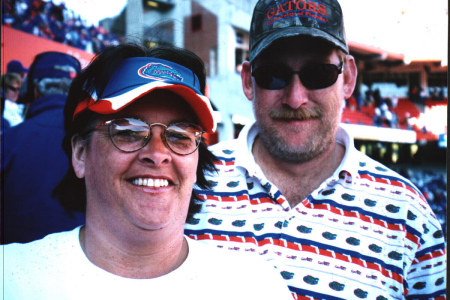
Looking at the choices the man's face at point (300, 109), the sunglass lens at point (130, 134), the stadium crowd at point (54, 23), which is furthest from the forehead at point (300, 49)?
the stadium crowd at point (54, 23)

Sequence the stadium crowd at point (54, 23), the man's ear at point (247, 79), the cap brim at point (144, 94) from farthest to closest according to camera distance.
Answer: the stadium crowd at point (54, 23)
the man's ear at point (247, 79)
the cap brim at point (144, 94)

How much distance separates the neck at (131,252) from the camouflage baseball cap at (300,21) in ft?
3.72

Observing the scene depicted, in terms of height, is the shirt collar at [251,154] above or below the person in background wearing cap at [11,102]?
below

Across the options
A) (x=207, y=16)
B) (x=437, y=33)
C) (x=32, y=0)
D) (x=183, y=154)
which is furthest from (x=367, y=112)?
(x=183, y=154)

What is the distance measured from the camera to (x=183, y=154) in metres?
1.31

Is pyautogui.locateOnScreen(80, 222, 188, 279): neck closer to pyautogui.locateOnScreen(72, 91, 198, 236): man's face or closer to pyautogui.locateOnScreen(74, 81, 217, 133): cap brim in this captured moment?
pyautogui.locateOnScreen(72, 91, 198, 236): man's face

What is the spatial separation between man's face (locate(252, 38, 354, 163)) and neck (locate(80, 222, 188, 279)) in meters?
0.85

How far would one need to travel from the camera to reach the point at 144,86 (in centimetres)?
122

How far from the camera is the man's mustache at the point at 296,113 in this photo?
1.89 meters

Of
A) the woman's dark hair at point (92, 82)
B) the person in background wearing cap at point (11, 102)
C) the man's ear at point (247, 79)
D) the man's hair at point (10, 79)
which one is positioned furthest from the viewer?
the man's hair at point (10, 79)

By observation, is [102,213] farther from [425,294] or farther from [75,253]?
[425,294]

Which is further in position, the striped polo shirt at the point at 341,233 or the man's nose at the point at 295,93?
the man's nose at the point at 295,93

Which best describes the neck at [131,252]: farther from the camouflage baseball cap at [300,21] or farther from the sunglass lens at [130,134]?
the camouflage baseball cap at [300,21]

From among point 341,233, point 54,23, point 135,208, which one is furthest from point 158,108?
point 54,23
